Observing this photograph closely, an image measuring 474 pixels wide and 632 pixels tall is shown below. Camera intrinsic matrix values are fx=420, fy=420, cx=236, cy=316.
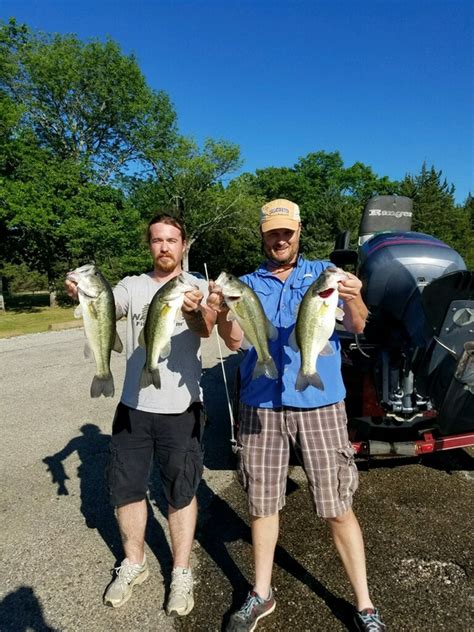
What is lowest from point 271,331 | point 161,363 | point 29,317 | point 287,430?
point 29,317

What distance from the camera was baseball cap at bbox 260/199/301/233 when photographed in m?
2.48

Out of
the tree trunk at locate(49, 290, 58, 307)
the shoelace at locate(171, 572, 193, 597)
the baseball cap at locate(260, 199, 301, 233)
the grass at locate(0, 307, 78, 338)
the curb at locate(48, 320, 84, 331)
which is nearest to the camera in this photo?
the baseball cap at locate(260, 199, 301, 233)

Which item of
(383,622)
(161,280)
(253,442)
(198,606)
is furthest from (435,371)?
(198,606)

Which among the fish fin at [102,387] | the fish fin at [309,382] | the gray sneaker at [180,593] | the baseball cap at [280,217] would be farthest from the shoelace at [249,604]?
the baseball cap at [280,217]

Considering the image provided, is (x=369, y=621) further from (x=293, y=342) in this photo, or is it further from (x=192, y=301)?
(x=192, y=301)

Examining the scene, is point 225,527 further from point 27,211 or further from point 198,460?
point 27,211

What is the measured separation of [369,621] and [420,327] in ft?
6.08

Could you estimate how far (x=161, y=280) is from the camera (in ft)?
9.16

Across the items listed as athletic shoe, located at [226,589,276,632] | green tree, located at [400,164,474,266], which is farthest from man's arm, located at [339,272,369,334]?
green tree, located at [400,164,474,266]

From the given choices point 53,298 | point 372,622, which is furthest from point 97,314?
point 53,298

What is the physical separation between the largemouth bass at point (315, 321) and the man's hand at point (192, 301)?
589mm

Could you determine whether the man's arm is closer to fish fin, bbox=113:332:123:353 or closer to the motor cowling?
the motor cowling

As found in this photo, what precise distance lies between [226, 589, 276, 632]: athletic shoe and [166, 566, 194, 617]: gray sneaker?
300 mm

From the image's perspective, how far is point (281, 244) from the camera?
8.33 feet
